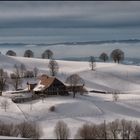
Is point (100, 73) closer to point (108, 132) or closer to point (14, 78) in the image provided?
point (14, 78)

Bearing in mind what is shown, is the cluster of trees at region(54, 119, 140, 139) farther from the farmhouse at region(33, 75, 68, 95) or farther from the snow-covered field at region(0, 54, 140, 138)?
the farmhouse at region(33, 75, 68, 95)

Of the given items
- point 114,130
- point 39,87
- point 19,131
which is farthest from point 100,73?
point 19,131

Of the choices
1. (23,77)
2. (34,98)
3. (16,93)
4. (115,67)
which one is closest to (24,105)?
(34,98)

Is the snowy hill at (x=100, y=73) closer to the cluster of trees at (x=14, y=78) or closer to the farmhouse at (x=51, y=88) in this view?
the cluster of trees at (x=14, y=78)

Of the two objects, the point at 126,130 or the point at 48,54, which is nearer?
the point at 126,130

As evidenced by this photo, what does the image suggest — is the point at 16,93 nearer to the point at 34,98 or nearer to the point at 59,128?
the point at 34,98

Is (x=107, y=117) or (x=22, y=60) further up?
(x=22, y=60)

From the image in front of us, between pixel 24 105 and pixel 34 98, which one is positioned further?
pixel 34 98

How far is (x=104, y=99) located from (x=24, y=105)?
1620cm

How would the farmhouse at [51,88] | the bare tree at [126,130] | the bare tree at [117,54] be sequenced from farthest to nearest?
the bare tree at [117,54] < the farmhouse at [51,88] < the bare tree at [126,130]

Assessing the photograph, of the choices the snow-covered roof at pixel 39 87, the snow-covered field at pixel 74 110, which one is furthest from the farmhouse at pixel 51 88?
the snow-covered field at pixel 74 110

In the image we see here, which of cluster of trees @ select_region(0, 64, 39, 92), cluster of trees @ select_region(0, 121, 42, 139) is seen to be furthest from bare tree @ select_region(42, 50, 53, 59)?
cluster of trees @ select_region(0, 121, 42, 139)

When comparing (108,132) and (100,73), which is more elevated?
(100,73)

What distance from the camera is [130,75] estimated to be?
141250 mm
